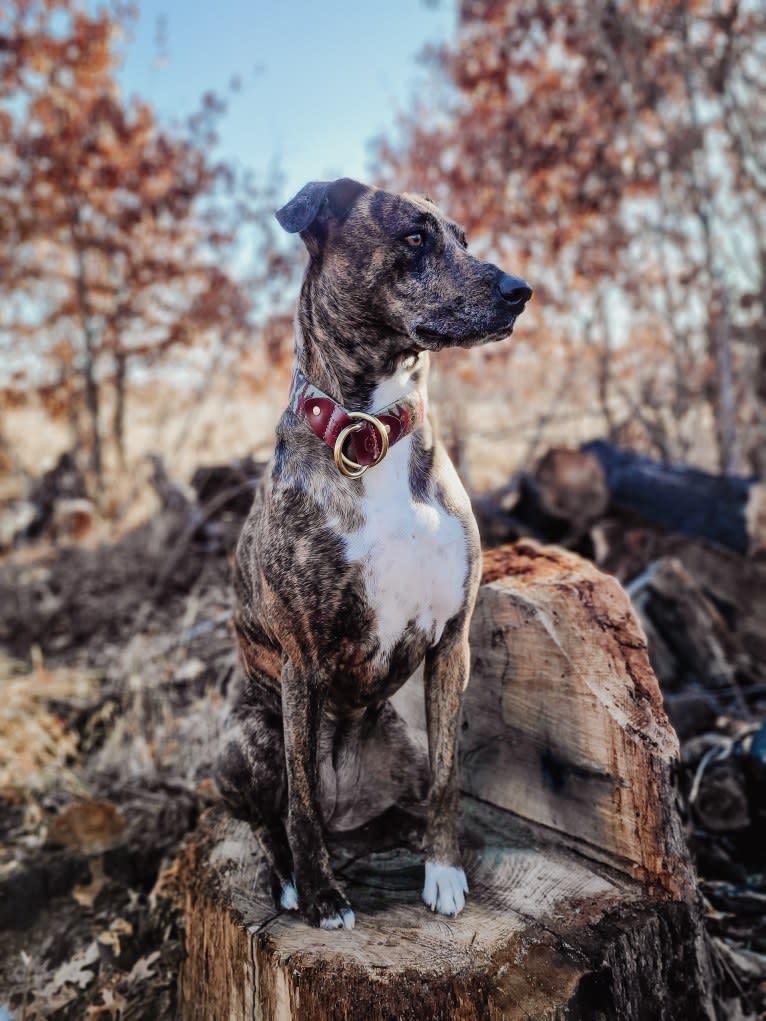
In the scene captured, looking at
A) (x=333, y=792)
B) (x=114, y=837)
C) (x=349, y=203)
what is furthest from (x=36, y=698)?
(x=349, y=203)

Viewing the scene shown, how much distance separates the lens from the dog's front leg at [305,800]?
Answer: 1.81 meters

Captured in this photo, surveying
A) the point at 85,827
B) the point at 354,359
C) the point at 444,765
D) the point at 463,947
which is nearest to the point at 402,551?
the point at 354,359

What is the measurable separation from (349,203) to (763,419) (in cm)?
489

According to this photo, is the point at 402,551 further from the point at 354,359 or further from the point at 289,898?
the point at 289,898

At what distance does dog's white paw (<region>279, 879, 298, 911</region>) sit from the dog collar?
1044mm

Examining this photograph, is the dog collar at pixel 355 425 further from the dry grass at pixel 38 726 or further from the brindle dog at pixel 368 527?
the dry grass at pixel 38 726

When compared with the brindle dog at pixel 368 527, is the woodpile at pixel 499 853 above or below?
below

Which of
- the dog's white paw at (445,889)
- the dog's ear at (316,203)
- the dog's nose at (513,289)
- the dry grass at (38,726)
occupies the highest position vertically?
the dog's ear at (316,203)

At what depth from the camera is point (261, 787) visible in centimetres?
198

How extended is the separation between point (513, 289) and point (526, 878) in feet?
4.68

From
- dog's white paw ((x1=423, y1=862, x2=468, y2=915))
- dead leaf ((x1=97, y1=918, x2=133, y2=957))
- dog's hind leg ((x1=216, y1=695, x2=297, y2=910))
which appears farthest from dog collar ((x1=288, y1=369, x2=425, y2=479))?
dead leaf ((x1=97, y1=918, x2=133, y2=957))

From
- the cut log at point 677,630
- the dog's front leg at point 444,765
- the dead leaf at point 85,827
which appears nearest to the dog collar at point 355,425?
the dog's front leg at point 444,765

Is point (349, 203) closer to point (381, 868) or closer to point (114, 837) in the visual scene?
point (381, 868)

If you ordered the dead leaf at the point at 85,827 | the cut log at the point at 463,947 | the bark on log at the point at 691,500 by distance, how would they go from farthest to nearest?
1. the bark on log at the point at 691,500
2. the dead leaf at the point at 85,827
3. the cut log at the point at 463,947
